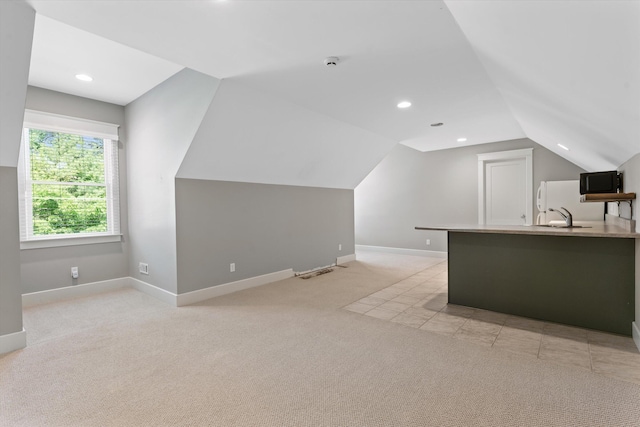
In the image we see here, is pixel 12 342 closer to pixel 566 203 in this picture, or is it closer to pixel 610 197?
pixel 610 197

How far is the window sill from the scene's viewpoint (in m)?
3.96

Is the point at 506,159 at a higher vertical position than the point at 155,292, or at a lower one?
higher

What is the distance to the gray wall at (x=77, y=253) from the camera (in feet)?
13.1

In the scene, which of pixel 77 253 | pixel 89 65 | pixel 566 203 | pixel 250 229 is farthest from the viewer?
pixel 566 203

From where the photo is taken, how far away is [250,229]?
4.75 meters

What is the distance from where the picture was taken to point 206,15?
2092 millimetres

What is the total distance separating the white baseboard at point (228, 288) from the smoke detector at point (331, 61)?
3091 mm

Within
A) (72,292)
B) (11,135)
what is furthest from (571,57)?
(72,292)

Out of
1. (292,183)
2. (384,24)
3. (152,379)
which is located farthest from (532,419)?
(292,183)

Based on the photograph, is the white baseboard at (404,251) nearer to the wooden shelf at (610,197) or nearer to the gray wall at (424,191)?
the gray wall at (424,191)

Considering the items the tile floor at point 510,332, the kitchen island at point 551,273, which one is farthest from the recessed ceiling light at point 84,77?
the kitchen island at point 551,273

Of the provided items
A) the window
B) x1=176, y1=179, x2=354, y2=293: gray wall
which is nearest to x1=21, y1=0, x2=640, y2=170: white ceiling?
the window

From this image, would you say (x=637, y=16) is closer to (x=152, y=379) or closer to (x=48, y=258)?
(x=152, y=379)

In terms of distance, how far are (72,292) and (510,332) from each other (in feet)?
17.4
